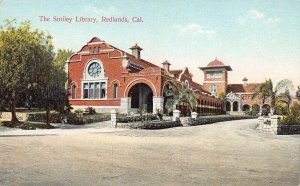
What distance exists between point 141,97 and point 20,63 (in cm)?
1577

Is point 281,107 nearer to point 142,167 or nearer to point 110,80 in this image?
point 142,167

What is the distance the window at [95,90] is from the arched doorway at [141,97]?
311 cm

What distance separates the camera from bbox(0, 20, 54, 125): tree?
17.8 meters

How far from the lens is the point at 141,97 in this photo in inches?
1273

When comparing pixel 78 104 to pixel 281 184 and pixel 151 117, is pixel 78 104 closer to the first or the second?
pixel 151 117

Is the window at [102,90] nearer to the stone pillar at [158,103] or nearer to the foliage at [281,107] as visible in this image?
the stone pillar at [158,103]

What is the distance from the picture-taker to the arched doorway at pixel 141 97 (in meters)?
31.5

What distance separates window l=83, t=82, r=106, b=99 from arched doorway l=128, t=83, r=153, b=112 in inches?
122

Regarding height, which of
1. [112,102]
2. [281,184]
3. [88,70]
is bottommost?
[281,184]

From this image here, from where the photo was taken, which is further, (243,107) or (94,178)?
(243,107)

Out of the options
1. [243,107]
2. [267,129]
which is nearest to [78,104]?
[267,129]

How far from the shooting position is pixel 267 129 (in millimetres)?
19469

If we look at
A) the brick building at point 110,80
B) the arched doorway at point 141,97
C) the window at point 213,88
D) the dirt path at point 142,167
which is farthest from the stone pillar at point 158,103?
the dirt path at point 142,167

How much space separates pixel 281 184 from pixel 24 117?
21171 millimetres
